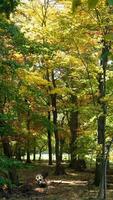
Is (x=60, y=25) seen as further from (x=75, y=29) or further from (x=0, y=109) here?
(x=0, y=109)

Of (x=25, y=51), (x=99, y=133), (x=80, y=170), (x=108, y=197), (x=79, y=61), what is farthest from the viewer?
(x=80, y=170)

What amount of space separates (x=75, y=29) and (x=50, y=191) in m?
7.13

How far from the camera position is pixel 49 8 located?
24438mm

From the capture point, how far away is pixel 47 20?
23656 millimetres

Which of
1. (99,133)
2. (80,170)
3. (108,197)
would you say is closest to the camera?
(108,197)

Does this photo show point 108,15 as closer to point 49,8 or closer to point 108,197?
point 108,197

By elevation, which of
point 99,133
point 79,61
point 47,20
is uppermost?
point 47,20

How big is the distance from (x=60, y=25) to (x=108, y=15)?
1.78m

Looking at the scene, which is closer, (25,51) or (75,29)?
(25,51)

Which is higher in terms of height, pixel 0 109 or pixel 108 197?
pixel 0 109

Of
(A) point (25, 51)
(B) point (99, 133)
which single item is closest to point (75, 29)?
(A) point (25, 51)

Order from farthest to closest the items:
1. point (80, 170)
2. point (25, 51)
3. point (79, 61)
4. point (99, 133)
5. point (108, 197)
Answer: point (80, 170) → point (99, 133) → point (79, 61) → point (108, 197) → point (25, 51)

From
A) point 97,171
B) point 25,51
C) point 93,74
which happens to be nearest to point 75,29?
point 93,74

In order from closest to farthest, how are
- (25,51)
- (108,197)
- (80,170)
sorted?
1. (25,51)
2. (108,197)
3. (80,170)
